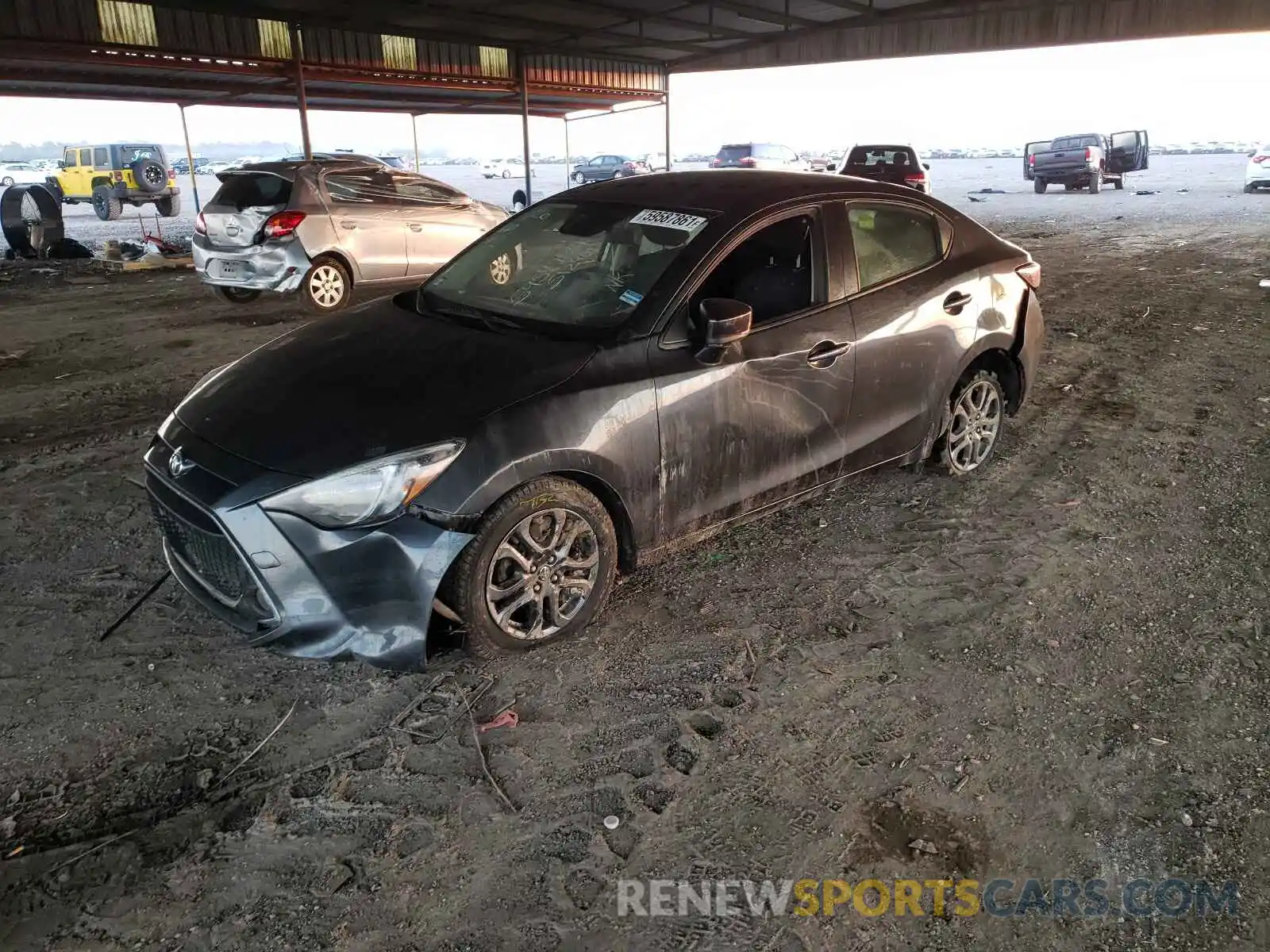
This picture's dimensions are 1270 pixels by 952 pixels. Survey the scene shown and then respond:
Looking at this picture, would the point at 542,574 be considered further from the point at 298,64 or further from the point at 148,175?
the point at 148,175

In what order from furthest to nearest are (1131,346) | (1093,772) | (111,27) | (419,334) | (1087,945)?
(111,27) < (1131,346) < (419,334) < (1093,772) < (1087,945)

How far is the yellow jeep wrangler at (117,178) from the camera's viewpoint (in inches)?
1019

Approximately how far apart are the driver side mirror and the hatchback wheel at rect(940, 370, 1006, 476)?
1777mm

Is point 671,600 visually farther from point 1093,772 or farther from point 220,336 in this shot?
point 220,336

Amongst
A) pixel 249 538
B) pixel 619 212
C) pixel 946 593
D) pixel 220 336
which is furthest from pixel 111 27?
pixel 946 593

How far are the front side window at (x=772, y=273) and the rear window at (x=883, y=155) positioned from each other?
57.9 ft

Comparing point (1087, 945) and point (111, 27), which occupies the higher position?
point (111, 27)

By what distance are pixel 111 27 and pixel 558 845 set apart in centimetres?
1633

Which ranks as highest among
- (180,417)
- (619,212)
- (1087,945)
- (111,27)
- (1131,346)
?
(111,27)

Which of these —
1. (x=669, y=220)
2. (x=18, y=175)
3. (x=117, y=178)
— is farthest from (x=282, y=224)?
(x=18, y=175)

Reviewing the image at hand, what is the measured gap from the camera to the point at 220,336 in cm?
824

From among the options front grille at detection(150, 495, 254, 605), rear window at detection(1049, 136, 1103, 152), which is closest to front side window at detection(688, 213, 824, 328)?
front grille at detection(150, 495, 254, 605)

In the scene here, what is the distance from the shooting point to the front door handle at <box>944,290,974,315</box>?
4172mm

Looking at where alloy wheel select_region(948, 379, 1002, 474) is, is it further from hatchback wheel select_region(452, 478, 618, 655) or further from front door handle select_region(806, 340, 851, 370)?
hatchback wheel select_region(452, 478, 618, 655)
